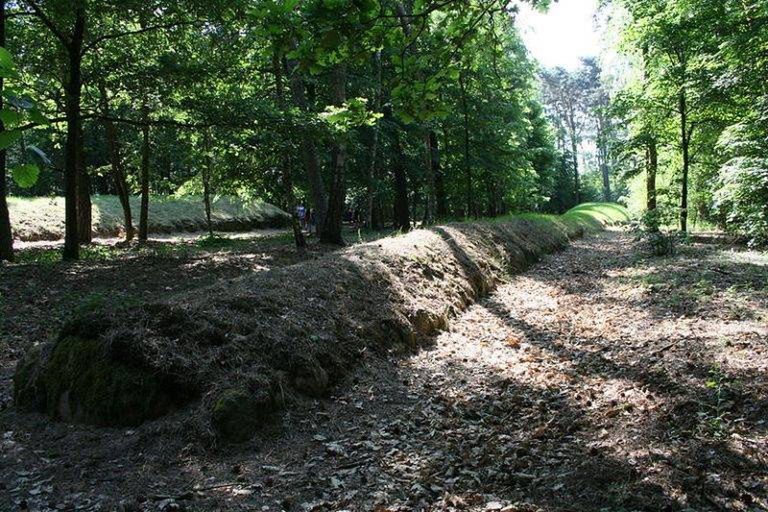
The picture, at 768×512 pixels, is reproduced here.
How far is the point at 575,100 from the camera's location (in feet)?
217

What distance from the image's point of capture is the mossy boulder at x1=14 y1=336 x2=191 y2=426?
13.9 ft

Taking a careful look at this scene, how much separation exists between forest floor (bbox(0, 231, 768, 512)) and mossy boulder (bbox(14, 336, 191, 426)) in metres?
0.15

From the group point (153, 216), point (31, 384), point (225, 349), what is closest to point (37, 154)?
point (225, 349)

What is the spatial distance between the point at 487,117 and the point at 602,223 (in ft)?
52.9

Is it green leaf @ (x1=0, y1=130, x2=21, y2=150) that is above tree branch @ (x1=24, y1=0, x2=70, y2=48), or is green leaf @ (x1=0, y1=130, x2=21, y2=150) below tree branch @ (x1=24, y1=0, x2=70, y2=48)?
below

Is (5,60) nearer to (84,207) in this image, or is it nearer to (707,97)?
(707,97)

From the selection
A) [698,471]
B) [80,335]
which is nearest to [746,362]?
[698,471]

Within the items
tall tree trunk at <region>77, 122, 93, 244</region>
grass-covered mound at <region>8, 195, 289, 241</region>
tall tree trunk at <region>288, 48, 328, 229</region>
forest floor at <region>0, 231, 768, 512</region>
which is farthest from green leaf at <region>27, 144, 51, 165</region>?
grass-covered mound at <region>8, 195, 289, 241</region>

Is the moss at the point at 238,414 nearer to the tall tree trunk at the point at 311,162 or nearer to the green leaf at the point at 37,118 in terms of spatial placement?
the green leaf at the point at 37,118

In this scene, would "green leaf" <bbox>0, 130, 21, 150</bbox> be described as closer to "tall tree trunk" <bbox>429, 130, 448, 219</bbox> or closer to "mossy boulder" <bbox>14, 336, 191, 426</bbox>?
"mossy boulder" <bbox>14, 336, 191, 426</bbox>

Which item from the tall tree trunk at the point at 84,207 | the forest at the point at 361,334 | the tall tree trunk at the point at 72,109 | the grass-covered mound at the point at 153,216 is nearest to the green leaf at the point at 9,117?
the forest at the point at 361,334

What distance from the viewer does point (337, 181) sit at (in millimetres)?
13531

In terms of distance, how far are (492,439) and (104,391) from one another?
3.28m

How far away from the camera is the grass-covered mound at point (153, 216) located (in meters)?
19.3
